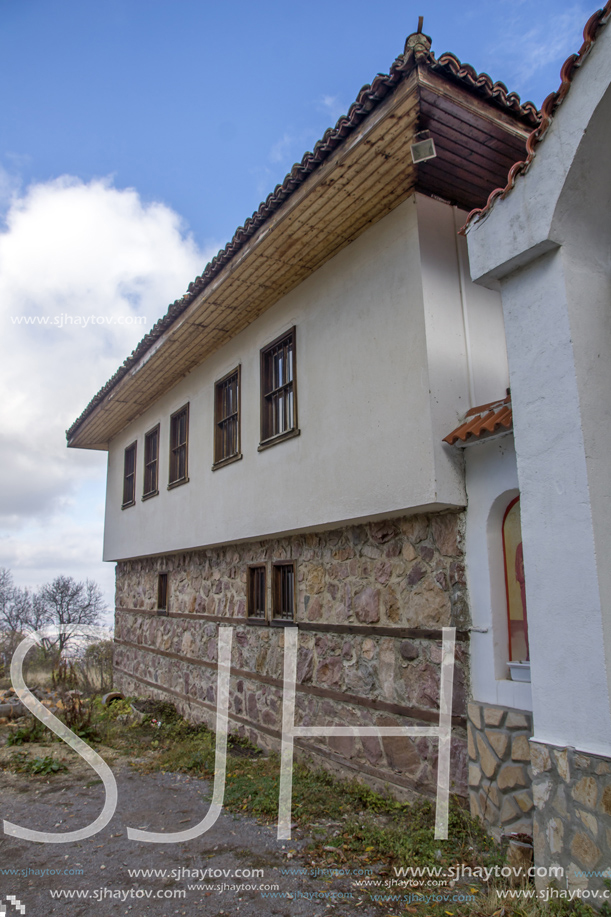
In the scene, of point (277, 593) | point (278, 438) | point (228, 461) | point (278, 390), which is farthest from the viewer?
point (228, 461)

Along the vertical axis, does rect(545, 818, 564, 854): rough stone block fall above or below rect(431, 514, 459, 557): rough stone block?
below

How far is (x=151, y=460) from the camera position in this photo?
1202cm

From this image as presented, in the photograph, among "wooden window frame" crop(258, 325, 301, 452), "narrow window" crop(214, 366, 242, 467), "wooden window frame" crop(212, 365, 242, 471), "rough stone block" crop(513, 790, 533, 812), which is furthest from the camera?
"narrow window" crop(214, 366, 242, 467)

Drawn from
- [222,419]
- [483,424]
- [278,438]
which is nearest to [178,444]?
[222,419]

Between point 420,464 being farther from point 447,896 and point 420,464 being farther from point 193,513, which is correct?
point 193,513

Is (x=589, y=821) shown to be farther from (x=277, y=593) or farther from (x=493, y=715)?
(x=277, y=593)

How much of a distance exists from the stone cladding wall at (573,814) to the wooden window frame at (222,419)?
17.9ft

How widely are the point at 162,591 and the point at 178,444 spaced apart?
298cm

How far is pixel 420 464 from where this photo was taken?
525 centimetres

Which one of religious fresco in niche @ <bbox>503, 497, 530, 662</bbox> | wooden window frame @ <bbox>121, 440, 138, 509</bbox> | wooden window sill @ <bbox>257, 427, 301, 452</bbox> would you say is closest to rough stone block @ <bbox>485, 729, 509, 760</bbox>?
religious fresco in niche @ <bbox>503, 497, 530, 662</bbox>

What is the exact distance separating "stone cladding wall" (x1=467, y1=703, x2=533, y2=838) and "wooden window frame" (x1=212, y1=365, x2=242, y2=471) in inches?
182

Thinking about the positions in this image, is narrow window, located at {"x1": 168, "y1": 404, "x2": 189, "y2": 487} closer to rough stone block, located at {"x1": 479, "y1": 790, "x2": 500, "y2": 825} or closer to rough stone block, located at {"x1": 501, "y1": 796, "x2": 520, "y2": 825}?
rough stone block, located at {"x1": 479, "y1": 790, "x2": 500, "y2": 825}

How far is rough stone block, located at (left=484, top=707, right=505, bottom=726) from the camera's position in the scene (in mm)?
4664

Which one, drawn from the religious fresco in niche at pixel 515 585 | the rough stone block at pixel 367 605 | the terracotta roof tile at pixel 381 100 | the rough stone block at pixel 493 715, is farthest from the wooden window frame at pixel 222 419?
the rough stone block at pixel 493 715
